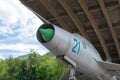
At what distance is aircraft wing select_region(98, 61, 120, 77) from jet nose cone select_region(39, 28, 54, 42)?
488 centimetres

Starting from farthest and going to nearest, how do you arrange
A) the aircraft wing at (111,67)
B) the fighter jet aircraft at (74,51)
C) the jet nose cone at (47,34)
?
1. the aircraft wing at (111,67)
2. the fighter jet aircraft at (74,51)
3. the jet nose cone at (47,34)

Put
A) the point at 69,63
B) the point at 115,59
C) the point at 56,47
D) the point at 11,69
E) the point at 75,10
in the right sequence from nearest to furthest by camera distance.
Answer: the point at 56,47 < the point at 69,63 < the point at 75,10 < the point at 115,59 < the point at 11,69

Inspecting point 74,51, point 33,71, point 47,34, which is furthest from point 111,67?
point 33,71

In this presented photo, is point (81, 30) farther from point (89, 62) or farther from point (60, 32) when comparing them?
point (60, 32)

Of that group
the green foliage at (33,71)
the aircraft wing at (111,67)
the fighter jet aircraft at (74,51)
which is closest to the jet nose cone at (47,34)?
the fighter jet aircraft at (74,51)

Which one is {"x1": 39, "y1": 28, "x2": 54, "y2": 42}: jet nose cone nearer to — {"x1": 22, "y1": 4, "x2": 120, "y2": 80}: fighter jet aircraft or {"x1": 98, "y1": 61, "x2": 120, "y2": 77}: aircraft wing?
{"x1": 22, "y1": 4, "x2": 120, "y2": 80}: fighter jet aircraft

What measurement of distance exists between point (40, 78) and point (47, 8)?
3078cm

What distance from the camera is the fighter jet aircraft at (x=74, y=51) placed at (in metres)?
13.5

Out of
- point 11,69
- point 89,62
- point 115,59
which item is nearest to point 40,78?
point 11,69

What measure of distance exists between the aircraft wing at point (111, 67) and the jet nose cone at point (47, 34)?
4.88m

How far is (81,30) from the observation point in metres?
22.1

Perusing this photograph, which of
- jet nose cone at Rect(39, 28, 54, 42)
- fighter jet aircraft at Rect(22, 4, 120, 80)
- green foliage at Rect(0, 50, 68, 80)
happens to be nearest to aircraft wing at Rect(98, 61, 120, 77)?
fighter jet aircraft at Rect(22, 4, 120, 80)

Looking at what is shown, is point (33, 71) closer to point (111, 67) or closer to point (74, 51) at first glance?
point (111, 67)

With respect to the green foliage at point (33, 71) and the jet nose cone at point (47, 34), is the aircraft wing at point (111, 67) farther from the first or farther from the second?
the green foliage at point (33, 71)
